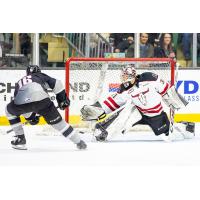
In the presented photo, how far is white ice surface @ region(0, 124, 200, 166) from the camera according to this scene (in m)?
4.90

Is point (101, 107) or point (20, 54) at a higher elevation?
point (20, 54)

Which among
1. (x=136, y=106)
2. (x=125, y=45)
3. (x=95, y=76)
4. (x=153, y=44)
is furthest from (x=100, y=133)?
(x=153, y=44)

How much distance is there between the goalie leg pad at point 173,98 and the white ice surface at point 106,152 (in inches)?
12.6

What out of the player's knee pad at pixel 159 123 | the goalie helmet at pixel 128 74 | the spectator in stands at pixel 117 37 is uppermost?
the spectator in stands at pixel 117 37

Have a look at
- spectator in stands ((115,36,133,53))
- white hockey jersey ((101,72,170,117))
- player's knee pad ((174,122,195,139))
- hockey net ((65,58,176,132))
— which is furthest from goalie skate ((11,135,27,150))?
spectator in stands ((115,36,133,53))

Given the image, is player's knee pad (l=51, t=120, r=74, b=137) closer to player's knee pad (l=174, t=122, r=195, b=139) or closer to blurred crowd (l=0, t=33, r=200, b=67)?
player's knee pad (l=174, t=122, r=195, b=139)

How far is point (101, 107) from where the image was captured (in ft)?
19.1

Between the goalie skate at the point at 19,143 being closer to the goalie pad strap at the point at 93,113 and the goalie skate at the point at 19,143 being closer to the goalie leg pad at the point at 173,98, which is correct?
the goalie pad strap at the point at 93,113

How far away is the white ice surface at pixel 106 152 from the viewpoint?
193 inches

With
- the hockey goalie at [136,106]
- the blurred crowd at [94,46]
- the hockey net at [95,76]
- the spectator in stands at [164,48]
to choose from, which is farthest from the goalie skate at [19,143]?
the spectator in stands at [164,48]

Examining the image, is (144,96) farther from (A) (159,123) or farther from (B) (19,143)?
(B) (19,143)

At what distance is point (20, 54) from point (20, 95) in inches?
112
